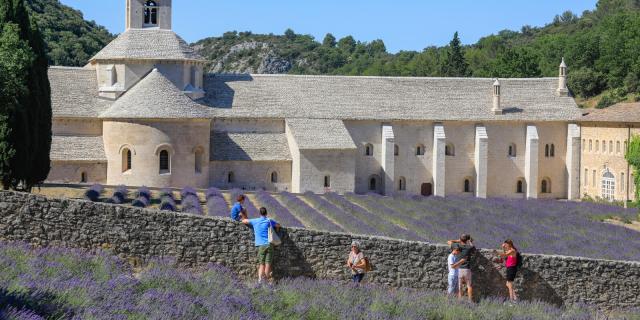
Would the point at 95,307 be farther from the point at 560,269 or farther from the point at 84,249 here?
the point at 560,269

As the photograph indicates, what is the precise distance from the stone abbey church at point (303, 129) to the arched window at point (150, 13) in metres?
0.07

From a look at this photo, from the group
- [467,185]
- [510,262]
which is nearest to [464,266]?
[510,262]

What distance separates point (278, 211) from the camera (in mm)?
36688

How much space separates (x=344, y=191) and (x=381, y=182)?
4313mm

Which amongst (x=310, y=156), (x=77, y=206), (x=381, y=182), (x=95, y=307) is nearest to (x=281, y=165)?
(x=310, y=156)

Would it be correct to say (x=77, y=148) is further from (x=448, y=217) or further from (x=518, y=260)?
(x=518, y=260)

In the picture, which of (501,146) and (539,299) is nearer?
(539,299)

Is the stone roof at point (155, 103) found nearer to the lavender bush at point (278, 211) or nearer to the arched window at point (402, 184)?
the lavender bush at point (278, 211)

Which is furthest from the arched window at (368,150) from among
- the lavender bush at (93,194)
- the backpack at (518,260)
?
the backpack at (518,260)

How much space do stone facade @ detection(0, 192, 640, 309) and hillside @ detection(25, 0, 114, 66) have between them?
53.1 m

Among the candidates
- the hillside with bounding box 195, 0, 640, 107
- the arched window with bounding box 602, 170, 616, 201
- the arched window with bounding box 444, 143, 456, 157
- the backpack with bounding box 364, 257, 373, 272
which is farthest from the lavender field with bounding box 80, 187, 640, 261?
the hillside with bounding box 195, 0, 640, 107

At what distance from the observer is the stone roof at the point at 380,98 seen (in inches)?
2153

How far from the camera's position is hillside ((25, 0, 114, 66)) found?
→ 75.6 meters

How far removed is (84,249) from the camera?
2036 centimetres
